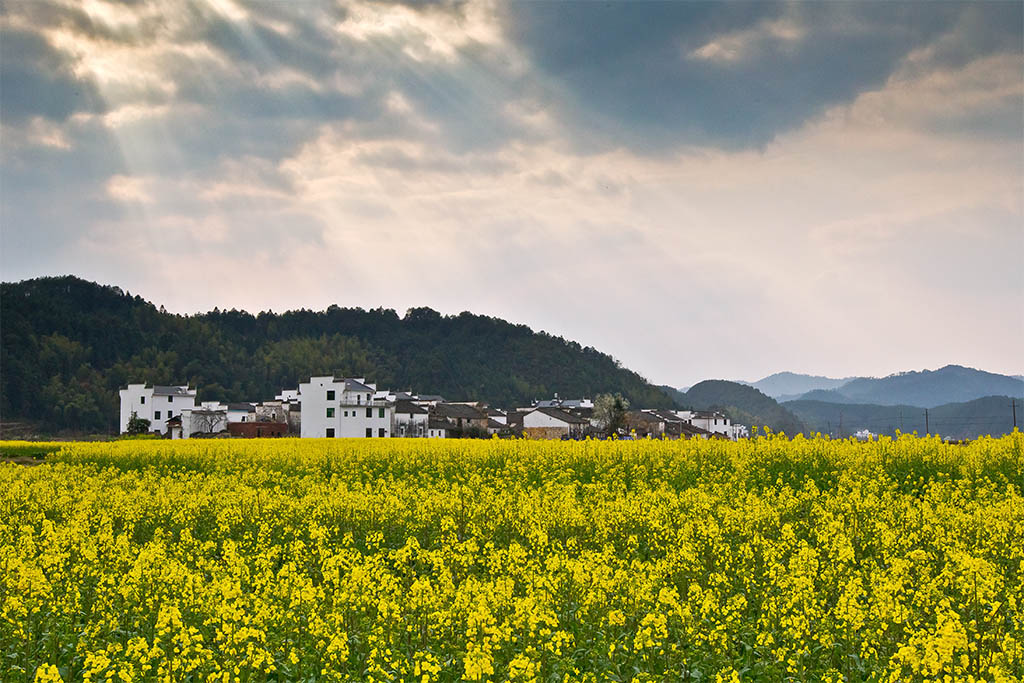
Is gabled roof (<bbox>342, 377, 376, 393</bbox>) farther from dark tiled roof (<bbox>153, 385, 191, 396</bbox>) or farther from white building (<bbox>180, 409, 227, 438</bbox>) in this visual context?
dark tiled roof (<bbox>153, 385, 191, 396</bbox>)

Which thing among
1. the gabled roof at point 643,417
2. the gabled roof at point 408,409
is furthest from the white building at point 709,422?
the gabled roof at point 408,409

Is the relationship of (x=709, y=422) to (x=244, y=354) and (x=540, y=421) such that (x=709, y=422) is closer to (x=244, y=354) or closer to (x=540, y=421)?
(x=540, y=421)

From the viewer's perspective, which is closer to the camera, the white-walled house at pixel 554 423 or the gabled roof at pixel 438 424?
the gabled roof at pixel 438 424

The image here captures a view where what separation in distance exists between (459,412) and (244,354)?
6366 cm

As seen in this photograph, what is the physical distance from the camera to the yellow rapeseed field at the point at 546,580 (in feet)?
30.5

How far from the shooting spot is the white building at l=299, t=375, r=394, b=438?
328 feet

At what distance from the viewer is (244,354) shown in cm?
16625

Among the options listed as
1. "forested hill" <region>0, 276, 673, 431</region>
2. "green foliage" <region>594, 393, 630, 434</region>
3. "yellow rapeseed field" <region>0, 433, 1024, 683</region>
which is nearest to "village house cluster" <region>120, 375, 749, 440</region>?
"green foliage" <region>594, 393, 630, 434</region>

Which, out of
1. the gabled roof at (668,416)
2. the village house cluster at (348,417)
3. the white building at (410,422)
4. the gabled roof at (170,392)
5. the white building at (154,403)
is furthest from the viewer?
the gabled roof at (668,416)

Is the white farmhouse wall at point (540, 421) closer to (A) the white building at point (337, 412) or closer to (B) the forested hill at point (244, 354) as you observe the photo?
(A) the white building at point (337, 412)

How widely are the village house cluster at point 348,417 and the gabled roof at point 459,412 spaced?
0.47 feet

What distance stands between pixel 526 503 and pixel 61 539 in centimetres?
862

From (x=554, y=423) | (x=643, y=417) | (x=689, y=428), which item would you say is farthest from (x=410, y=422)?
(x=689, y=428)

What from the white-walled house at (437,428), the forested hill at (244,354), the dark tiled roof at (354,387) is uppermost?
the forested hill at (244,354)
